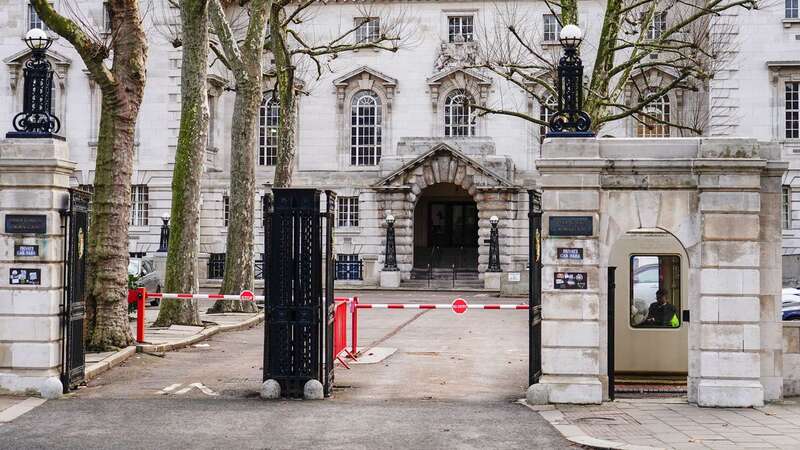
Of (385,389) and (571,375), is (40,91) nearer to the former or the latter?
(385,389)

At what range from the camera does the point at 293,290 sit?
13.6 meters

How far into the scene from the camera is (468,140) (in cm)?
4734

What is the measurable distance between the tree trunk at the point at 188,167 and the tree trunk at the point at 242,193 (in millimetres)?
4365

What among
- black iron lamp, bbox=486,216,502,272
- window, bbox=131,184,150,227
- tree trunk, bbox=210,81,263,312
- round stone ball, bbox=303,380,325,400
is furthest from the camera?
window, bbox=131,184,150,227

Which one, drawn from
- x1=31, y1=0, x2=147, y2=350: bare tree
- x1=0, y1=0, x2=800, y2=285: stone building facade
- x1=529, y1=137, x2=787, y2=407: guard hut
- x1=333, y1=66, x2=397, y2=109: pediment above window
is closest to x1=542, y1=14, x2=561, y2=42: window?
x1=0, y1=0, x2=800, y2=285: stone building facade

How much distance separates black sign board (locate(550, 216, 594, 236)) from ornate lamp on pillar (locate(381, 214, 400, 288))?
32019 millimetres

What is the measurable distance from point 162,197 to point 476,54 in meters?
15.7

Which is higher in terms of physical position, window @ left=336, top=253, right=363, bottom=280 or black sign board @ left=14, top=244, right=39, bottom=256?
black sign board @ left=14, top=244, right=39, bottom=256

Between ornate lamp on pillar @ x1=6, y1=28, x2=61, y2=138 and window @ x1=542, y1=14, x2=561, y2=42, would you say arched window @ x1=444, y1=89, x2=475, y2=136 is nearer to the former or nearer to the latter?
window @ x1=542, y1=14, x2=561, y2=42

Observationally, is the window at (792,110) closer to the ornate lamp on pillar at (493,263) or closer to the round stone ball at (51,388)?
the ornate lamp on pillar at (493,263)

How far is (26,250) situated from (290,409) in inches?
165

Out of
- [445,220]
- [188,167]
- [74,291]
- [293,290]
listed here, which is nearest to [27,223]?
[74,291]

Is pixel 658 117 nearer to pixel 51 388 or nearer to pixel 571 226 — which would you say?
pixel 571 226

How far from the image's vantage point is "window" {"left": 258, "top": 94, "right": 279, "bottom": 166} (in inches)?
1956
